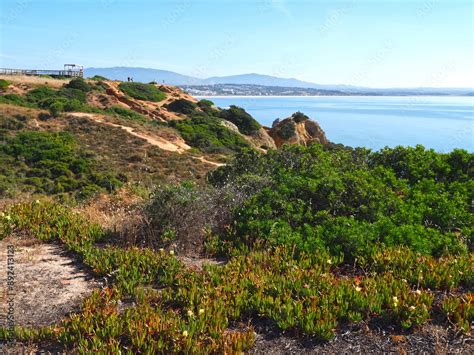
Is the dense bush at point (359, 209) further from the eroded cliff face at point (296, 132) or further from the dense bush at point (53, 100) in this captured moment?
the eroded cliff face at point (296, 132)

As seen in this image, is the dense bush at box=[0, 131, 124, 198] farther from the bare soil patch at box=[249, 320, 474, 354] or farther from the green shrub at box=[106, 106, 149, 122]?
the bare soil patch at box=[249, 320, 474, 354]

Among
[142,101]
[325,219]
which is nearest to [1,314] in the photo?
[325,219]

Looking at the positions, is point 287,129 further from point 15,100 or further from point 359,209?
point 359,209

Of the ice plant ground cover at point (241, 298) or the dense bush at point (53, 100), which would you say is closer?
the ice plant ground cover at point (241, 298)

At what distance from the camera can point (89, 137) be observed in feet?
103

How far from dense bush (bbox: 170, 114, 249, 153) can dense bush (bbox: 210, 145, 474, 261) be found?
27.2 meters

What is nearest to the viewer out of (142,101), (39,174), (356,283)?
(356,283)

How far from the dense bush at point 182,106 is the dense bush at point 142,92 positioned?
218 centimetres

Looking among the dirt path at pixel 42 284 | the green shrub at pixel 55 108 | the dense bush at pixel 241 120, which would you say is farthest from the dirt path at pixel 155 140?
the dirt path at pixel 42 284

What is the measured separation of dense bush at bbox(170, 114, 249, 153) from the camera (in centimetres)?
3688

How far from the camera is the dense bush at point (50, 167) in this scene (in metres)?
23.0

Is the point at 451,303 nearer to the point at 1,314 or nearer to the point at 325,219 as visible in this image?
the point at 325,219

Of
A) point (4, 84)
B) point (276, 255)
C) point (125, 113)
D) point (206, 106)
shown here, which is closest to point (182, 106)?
point (206, 106)

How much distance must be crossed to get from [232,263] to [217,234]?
1.24 metres
